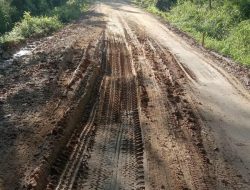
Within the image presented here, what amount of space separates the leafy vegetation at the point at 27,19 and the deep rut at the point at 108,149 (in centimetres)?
729

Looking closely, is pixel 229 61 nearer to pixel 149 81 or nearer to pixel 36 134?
pixel 149 81

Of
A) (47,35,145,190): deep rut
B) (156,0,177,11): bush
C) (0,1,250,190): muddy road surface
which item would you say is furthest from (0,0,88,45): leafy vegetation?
(156,0,177,11): bush

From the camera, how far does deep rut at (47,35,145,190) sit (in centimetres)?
621

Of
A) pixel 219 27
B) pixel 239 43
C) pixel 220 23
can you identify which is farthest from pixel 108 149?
pixel 220 23

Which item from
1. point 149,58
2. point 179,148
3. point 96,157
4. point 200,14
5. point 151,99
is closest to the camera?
point 96,157

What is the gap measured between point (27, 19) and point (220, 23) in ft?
33.6

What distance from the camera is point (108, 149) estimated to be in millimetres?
7238

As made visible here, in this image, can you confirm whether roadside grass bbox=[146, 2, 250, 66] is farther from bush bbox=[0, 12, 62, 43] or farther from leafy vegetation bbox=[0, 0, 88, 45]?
bush bbox=[0, 12, 62, 43]

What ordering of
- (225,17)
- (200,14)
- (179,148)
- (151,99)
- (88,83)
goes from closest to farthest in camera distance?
(179,148)
(151,99)
(88,83)
(225,17)
(200,14)

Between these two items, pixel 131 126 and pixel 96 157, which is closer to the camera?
pixel 96 157

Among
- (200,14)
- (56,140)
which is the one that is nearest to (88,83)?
(56,140)

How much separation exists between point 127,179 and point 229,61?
10050 millimetres

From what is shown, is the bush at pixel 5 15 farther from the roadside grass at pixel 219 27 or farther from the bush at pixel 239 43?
the bush at pixel 239 43

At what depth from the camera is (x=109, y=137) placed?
7684mm
